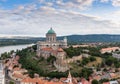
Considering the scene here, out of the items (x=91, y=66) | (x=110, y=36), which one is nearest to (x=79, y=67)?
(x=91, y=66)

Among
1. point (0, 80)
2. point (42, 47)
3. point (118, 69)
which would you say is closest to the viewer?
point (0, 80)

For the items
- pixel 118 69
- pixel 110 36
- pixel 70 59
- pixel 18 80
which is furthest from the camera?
pixel 110 36

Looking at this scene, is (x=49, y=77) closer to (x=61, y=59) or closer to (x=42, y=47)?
(x=61, y=59)

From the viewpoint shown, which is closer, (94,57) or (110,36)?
(94,57)

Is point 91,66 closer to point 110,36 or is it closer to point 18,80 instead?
point 18,80

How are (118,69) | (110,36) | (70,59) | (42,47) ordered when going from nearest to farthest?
(118,69), (70,59), (42,47), (110,36)

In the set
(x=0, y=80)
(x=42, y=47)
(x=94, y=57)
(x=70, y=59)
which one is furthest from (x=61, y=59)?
(x=0, y=80)

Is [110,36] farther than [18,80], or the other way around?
[110,36]

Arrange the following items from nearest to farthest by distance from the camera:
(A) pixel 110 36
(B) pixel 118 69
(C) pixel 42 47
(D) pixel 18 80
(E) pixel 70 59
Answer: (D) pixel 18 80
(B) pixel 118 69
(E) pixel 70 59
(C) pixel 42 47
(A) pixel 110 36
